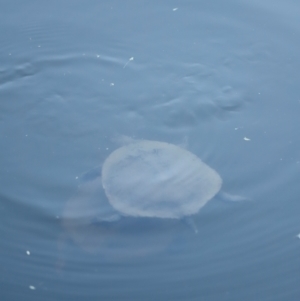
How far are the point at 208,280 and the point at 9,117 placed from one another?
1.29m

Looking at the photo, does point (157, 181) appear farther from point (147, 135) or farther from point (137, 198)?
point (147, 135)

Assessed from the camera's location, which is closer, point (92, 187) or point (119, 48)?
point (92, 187)

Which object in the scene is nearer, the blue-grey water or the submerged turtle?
the blue-grey water

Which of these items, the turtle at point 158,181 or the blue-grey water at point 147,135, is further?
the turtle at point 158,181

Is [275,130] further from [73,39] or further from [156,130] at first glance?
[73,39]

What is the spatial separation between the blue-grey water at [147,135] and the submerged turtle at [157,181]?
0.05 meters

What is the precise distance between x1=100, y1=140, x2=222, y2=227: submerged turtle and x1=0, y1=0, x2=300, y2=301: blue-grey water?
Answer: 5 centimetres

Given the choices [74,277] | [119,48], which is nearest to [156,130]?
[119,48]

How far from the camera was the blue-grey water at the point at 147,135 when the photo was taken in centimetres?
189

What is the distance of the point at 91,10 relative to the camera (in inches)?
122

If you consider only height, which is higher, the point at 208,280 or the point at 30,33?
the point at 30,33

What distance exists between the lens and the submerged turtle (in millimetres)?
2037

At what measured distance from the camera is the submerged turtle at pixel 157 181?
80.2 inches

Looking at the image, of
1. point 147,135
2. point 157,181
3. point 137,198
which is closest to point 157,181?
point 157,181
